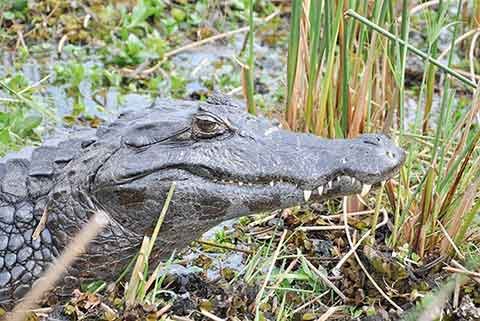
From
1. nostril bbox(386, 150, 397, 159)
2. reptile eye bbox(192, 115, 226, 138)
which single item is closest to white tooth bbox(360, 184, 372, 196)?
nostril bbox(386, 150, 397, 159)

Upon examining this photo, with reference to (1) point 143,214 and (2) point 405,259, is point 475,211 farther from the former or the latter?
(1) point 143,214

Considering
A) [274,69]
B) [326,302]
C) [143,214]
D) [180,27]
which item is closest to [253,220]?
[326,302]

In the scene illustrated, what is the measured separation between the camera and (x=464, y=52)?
667 cm

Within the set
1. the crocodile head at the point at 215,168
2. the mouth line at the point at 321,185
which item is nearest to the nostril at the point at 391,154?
the crocodile head at the point at 215,168

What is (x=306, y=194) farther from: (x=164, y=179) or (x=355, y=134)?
(x=355, y=134)

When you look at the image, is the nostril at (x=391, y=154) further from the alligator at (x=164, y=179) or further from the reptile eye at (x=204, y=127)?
the reptile eye at (x=204, y=127)

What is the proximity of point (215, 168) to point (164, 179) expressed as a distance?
0.20 meters

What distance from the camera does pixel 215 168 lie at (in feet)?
11.2

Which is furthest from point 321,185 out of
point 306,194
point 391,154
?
point 391,154

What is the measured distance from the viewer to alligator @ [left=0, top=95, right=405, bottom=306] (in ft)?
11.0

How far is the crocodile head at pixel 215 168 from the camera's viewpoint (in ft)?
11.0

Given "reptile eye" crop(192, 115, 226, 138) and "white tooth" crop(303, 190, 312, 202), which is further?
"reptile eye" crop(192, 115, 226, 138)

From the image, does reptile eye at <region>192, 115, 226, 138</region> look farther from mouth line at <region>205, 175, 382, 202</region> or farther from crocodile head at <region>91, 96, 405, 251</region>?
mouth line at <region>205, 175, 382, 202</region>

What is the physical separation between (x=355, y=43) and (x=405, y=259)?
1353 millimetres
